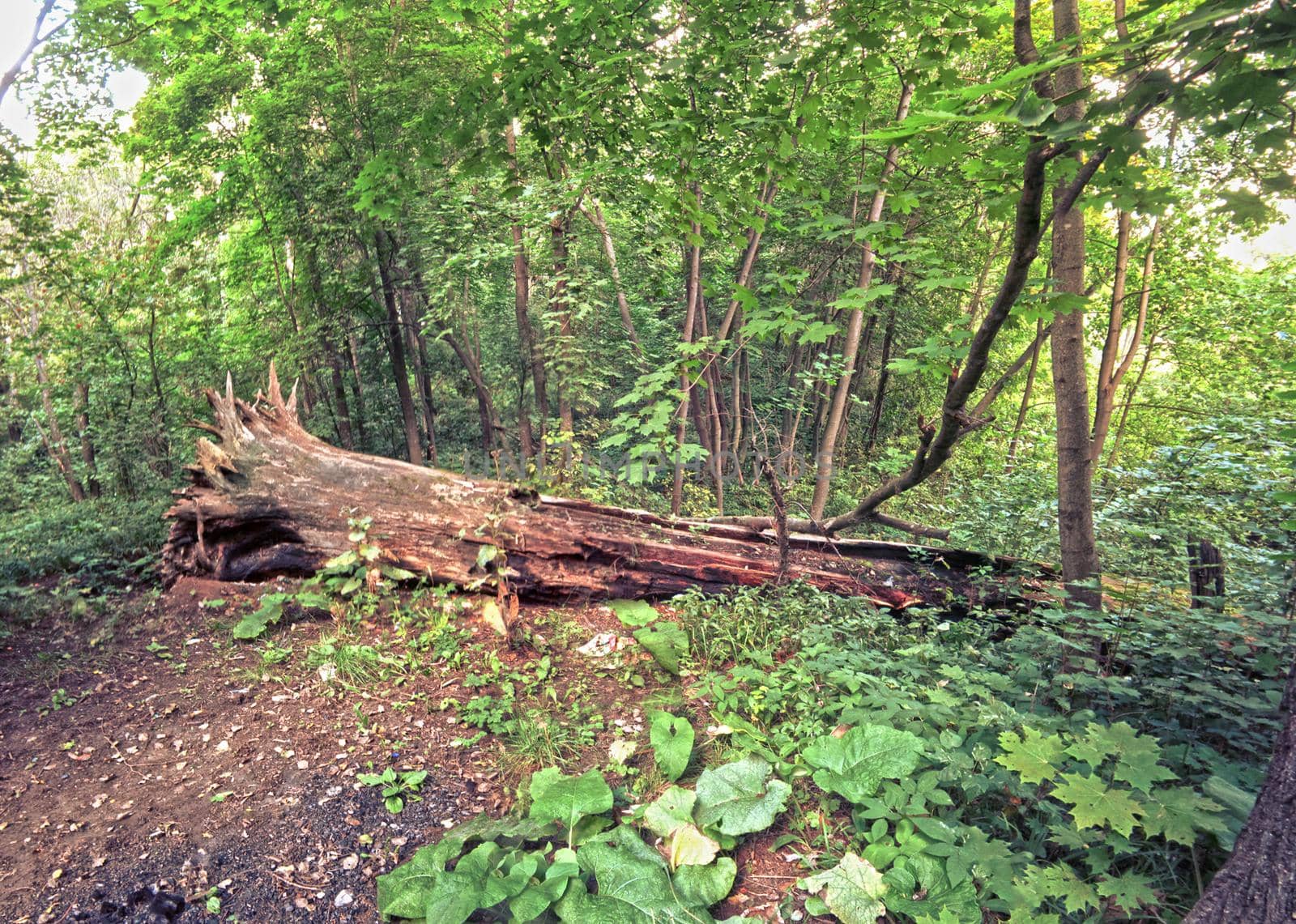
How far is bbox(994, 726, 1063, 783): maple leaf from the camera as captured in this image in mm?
1911

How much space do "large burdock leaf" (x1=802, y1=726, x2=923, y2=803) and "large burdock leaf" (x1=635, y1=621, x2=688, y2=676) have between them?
1289 millimetres

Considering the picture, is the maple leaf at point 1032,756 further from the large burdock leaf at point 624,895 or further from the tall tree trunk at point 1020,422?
the tall tree trunk at point 1020,422

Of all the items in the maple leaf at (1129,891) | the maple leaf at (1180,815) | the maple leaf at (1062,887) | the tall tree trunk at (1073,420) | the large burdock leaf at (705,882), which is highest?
the tall tree trunk at (1073,420)

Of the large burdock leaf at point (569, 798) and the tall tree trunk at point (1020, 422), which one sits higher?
the tall tree trunk at point (1020, 422)

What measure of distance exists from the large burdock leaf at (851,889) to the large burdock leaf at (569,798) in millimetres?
863

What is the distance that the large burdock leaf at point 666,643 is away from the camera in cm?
375

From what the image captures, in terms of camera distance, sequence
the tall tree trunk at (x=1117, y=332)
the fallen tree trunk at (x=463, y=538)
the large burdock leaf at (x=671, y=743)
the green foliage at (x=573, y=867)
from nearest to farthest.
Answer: the green foliage at (x=573, y=867)
the large burdock leaf at (x=671, y=743)
the fallen tree trunk at (x=463, y=538)
the tall tree trunk at (x=1117, y=332)

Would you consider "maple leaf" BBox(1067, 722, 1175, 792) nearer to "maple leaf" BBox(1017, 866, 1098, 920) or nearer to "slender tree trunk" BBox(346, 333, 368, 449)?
"maple leaf" BBox(1017, 866, 1098, 920)

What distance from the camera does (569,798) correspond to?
2600mm

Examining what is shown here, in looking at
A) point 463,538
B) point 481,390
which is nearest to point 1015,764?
point 463,538

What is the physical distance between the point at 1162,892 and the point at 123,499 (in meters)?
10.7

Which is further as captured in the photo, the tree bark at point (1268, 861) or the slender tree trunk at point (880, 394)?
the slender tree trunk at point (880, 394)

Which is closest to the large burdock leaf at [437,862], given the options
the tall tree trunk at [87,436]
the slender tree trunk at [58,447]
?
the tall tree trunk at [87,436]

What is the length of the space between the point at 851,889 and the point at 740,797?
1.76 ft
